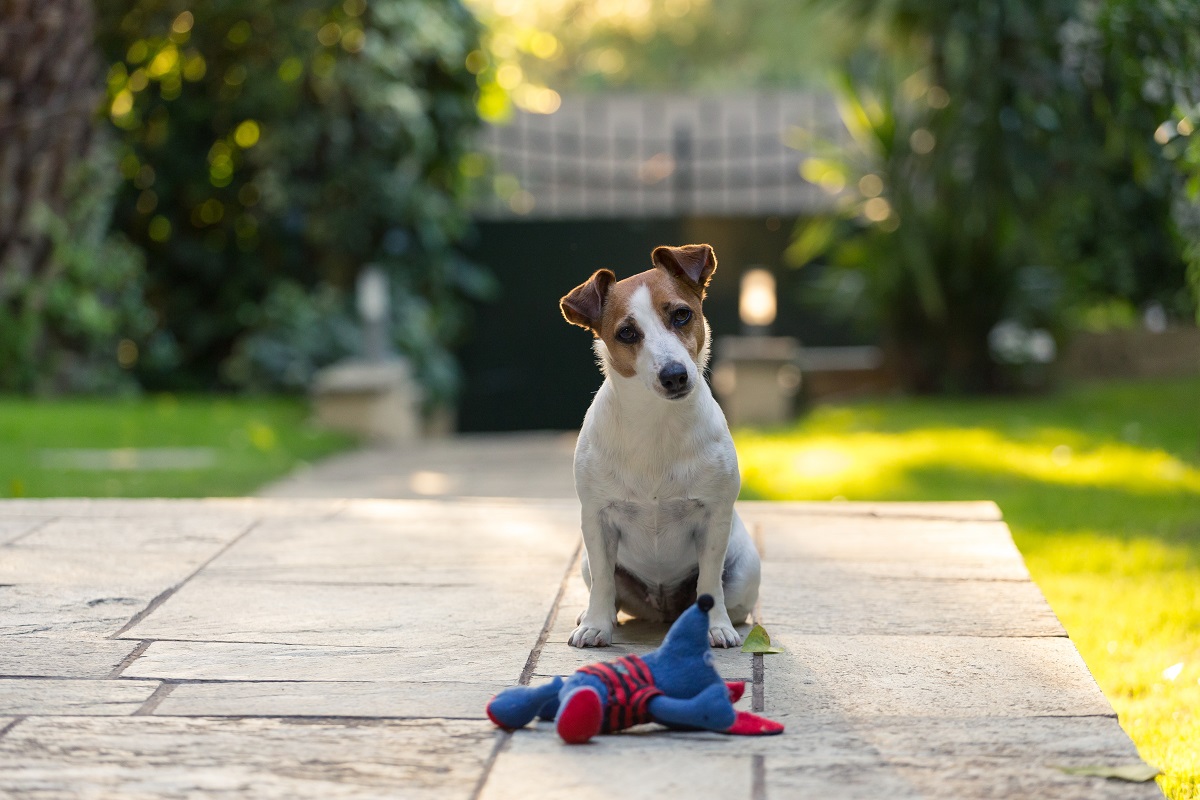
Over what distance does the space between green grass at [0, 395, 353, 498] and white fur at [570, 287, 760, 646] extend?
3685 millimetres

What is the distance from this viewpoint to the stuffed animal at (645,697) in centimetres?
249

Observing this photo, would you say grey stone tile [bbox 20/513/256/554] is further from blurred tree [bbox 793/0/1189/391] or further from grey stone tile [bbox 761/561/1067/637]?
blurred tree [bbox 793/0/1189/391]

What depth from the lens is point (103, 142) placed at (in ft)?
34.5

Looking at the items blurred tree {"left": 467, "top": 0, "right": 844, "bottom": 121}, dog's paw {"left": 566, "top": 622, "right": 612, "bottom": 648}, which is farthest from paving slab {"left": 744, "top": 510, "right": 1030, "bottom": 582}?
blurred tree {"left": 467, "top": 0, "right": 844, "bottom": 121}

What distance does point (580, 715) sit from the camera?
246 centimetres

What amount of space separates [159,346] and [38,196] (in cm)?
175

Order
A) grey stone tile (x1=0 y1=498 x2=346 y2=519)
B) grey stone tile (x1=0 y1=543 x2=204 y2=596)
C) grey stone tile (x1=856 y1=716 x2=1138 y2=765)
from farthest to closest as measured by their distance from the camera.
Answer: grey stone tile (x1=0 y1=498 x2=346 y2=519)
grey stone tile (x1=0 y1=543 x2=204 y2=596)
grey stone tile (x1=856 y1=716 x2=1138 y2=765)

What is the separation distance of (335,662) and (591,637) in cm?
60

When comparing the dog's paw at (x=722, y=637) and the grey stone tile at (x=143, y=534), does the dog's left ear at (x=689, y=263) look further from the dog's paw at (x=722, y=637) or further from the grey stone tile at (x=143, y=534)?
the grey stone tile at (x=143, y=534)

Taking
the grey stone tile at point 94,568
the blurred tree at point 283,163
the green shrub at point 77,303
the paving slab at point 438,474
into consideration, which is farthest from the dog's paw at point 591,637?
the blurred tree at point 283,163

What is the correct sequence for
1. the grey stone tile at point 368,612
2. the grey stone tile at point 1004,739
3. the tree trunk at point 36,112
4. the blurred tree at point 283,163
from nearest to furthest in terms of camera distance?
the grey stone tile at point 1004,739, the grey stone tile at point 368,612, the tree trunk at point 36,112, the blurred tree at point 283,163

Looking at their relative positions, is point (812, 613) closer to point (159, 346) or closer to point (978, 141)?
point (978, 141)

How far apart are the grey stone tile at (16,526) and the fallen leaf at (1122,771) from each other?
3336mm

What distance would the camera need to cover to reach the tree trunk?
955 cm
